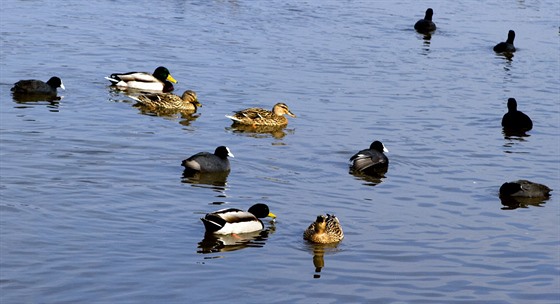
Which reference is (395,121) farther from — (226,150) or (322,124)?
(226,150)

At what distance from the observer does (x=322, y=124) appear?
26.0 metres

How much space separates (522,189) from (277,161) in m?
4.71

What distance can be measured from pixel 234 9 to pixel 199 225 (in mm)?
23930

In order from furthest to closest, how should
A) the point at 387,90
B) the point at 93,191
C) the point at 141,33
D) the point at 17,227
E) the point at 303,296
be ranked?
the point at 141,33 → the point at 387,90 → the point at 93,191 → the point at 17,227 → the point at 303,296

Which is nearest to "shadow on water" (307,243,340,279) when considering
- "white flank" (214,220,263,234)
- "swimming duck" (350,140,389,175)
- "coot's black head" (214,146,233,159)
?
"white flank" (214,220,263,234)

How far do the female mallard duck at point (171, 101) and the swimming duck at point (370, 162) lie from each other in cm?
553

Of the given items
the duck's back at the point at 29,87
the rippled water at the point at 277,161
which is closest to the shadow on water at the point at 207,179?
the rippled water at the point at 277,161

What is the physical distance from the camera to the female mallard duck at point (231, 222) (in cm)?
1772

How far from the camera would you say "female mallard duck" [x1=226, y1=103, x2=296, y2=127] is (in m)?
25.6

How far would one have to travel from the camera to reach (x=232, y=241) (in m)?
17.9

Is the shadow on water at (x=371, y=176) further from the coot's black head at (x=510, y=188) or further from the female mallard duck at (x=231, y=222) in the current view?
the female mallard duck at (x=231, y=222)

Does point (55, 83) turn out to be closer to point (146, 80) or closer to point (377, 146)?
point (146, 80)

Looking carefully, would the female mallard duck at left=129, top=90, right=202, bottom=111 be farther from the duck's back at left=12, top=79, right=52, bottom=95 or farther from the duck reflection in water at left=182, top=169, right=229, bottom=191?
the duck reflection in water at left=182, top=169, right=229, bottom=191

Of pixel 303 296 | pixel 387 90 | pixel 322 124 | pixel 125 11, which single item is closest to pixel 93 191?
pixel 303 296
